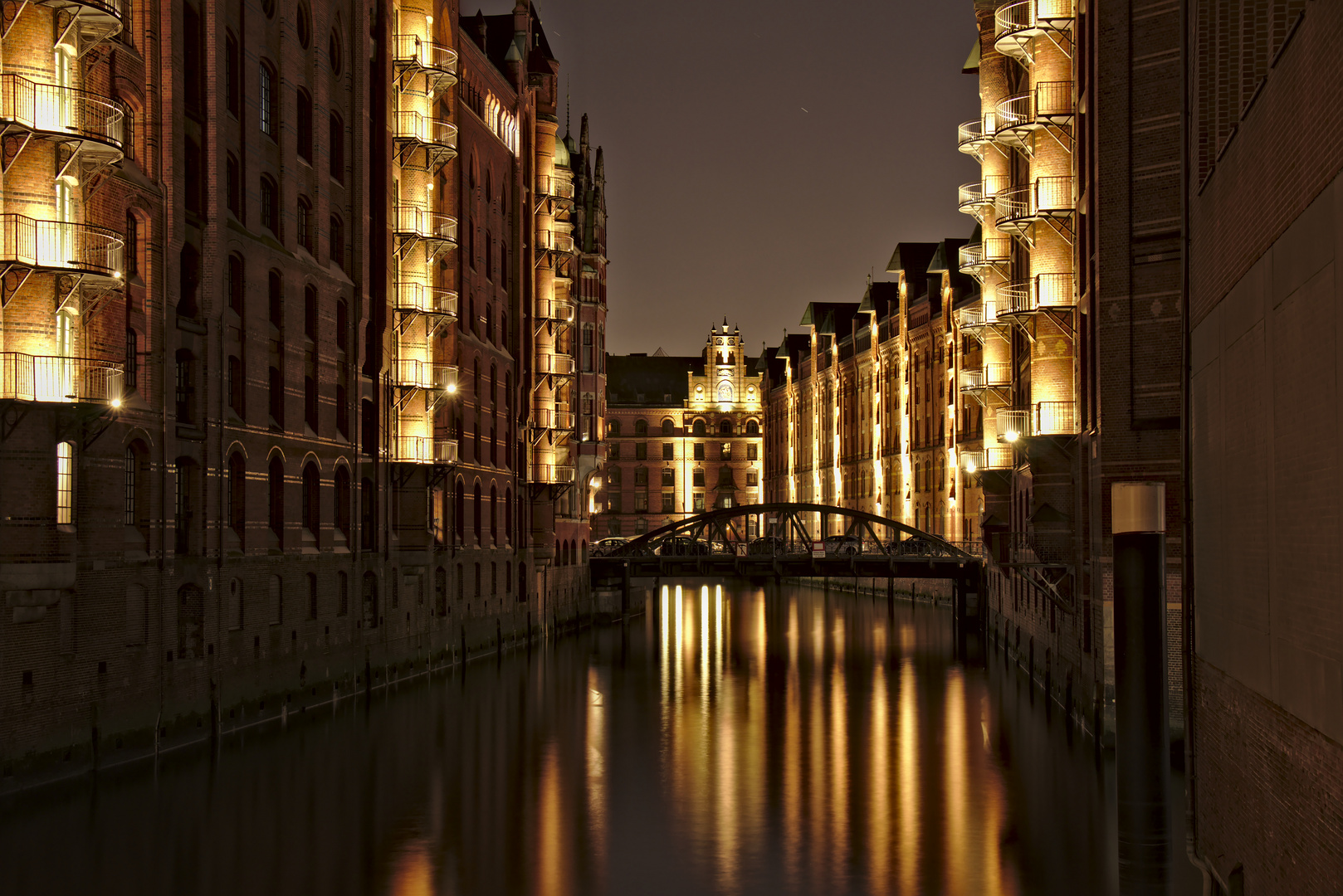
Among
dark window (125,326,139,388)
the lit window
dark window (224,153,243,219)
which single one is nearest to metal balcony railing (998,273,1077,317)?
dark window (224,153,243,219)

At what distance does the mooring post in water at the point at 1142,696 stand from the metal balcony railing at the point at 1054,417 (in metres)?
17.1

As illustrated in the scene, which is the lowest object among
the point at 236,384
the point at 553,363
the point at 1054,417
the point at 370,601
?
the point at 370,601

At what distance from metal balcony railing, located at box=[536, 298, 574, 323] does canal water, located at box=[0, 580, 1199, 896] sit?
731 inches

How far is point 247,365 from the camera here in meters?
30.4

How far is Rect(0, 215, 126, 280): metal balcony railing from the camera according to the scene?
885 inches

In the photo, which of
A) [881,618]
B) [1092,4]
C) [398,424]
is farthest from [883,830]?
[881,618]

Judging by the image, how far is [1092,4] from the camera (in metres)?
28.8

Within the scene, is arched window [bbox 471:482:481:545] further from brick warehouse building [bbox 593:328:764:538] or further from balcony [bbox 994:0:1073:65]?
brick warehouse building [bbox 593:328:764:538]

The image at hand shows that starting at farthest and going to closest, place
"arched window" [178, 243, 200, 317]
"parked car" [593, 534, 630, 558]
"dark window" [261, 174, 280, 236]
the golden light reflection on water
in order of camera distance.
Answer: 1. "parked car" [593, 534, 630, 558]
2. "dark window" [261, 174, 280, 236]
3. "arched window" [178, 243, 200, 317]
4. the golden light reflection on water

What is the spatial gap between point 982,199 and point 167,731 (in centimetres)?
2710

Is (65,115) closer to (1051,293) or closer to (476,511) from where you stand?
(1051,293)

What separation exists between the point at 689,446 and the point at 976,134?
81.2m

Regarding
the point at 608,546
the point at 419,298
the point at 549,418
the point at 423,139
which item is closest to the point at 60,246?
the point at 419,298

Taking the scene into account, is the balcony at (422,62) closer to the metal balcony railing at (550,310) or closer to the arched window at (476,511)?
the arched window at (476,511)
